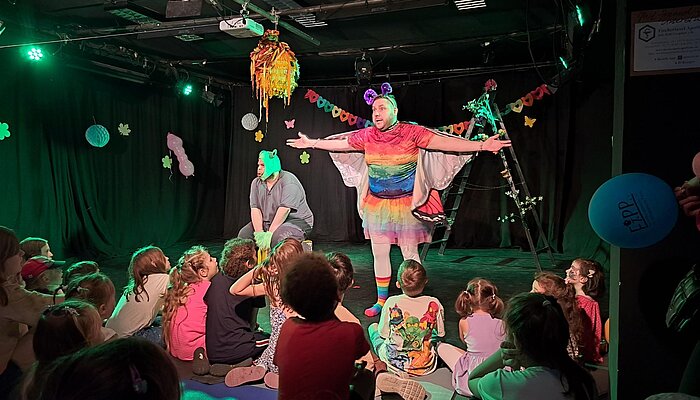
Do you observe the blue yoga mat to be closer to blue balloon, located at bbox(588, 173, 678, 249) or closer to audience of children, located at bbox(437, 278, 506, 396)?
audience of children, located at bbox(437, 278, 506, 396)

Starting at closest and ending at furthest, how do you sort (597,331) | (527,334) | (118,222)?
(527,334), (597,331), (118,222)

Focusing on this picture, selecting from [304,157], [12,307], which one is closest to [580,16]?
→ [12,307]

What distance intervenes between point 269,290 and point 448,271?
357cm

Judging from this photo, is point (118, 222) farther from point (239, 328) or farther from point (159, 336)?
point (239, 328)

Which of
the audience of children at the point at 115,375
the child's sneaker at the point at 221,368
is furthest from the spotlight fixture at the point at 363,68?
the audience of children at the point at 115,375

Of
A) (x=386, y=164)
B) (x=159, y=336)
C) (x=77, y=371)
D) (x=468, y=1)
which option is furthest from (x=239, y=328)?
(x=468, y=1)

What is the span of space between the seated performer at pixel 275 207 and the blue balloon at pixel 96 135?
2907mm

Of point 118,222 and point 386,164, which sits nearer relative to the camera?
point 386,164

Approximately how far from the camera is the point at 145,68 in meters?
6.70

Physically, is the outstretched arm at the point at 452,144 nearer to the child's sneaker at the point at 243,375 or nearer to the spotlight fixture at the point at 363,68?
the child's sneaker at the point at 243,375

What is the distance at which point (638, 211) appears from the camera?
1822 mm

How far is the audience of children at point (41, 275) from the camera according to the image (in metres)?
2.86

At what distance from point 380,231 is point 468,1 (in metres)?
2.37

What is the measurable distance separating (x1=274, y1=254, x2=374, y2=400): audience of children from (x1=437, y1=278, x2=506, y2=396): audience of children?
826mm
